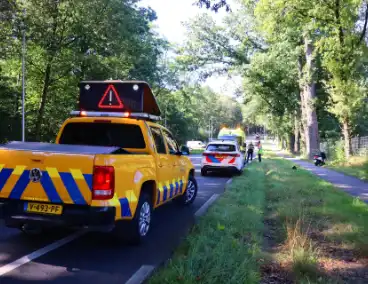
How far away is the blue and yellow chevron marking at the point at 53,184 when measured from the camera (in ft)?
16.8

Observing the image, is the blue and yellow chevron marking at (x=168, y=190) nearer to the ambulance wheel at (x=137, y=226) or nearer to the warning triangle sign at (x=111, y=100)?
the ambulance wheel at (x=137, y=226)

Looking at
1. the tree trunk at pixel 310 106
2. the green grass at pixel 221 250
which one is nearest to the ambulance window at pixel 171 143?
the green grass at pixel 221 250

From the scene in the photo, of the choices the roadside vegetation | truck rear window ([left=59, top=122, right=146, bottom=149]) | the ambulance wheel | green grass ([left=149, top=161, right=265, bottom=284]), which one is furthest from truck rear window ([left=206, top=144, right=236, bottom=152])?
the ambulance wheel

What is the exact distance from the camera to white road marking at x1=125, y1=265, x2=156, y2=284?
4567 mm

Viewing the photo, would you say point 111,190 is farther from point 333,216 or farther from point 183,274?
point 333,216

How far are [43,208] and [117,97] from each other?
10.1 feet

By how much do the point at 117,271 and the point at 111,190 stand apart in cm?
103

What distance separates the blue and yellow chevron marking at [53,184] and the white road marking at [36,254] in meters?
0.84

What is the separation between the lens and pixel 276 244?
620 centimetres

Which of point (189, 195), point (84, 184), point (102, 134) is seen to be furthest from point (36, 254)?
point (189, 195)

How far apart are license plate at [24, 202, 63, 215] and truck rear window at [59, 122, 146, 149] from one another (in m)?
2.21

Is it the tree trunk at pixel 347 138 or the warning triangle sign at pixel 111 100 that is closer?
the warning triangle sign at pixel 111 100

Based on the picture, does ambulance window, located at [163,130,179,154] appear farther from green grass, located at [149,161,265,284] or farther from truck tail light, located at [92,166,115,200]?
truck tail light, located at [92,166,115,200]

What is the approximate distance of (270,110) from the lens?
155 feet
